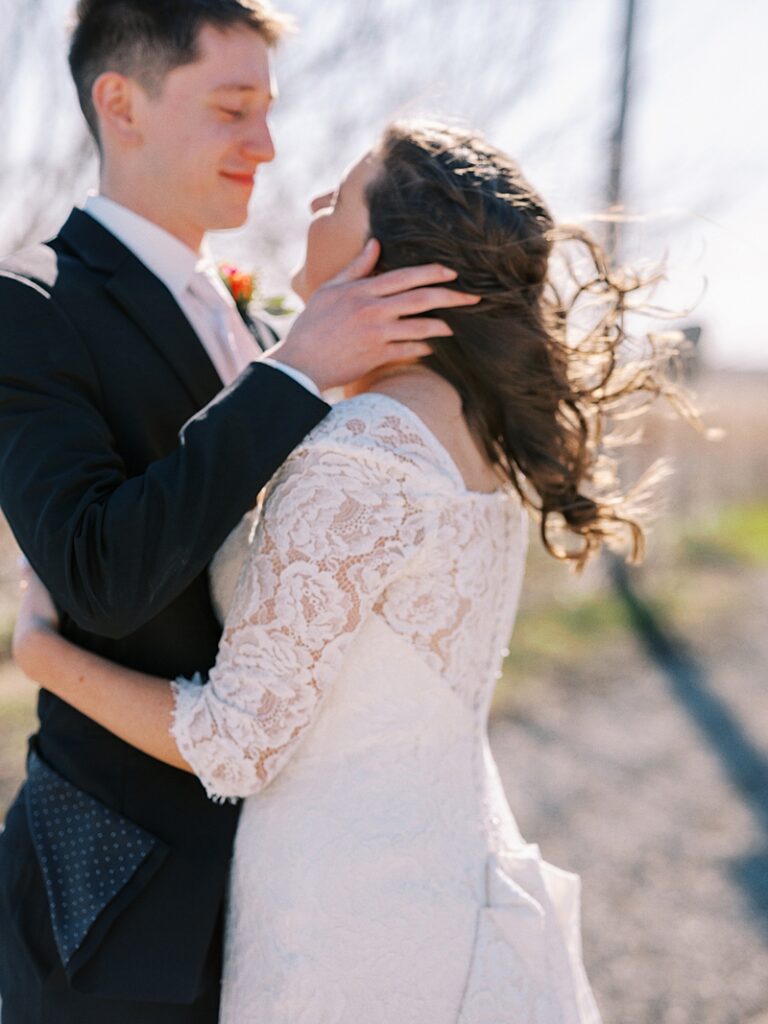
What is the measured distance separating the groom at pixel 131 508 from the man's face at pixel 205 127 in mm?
27

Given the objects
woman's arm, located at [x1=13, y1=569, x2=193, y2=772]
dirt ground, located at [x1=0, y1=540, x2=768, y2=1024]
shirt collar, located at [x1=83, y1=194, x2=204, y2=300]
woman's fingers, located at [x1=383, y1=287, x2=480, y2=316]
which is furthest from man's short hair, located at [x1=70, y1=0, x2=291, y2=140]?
dirt ground, located at [x1=0, y1=540, x2=768, y2=1024]

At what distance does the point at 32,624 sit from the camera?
212 centimetres

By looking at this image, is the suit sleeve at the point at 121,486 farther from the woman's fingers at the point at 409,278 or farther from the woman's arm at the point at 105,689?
the woman's fingers at the point at 409,278

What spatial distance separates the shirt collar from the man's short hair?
0.28 meters

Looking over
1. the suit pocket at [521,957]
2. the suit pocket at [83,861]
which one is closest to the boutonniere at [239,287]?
the suit pocket at [83,861]

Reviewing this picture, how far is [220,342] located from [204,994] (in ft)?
4.12

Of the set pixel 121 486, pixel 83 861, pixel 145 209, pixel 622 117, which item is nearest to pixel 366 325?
pixel 121 486

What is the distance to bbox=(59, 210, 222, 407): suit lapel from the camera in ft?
7.18

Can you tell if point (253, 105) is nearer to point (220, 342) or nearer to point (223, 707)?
point (220, 342)

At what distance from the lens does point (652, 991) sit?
3895 mm

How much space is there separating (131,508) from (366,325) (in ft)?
1.71

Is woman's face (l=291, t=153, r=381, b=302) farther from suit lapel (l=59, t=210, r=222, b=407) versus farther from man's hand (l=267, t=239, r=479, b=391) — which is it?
suit lapel (l=59, t=210, r=222, b=407)

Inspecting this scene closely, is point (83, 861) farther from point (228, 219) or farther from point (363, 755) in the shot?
point (228, 219)

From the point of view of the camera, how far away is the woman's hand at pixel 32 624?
2.07 meters
